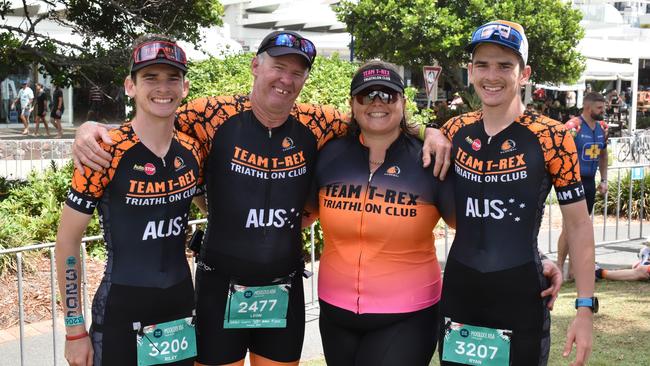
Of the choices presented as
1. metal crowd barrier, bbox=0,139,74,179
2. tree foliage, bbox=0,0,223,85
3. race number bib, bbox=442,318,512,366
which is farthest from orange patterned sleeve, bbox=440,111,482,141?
metal crowd barrier, bbox=0,139,74,179

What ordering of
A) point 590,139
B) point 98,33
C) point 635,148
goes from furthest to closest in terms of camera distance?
1. point 635,148
2. point 98,33
3. point 590,139

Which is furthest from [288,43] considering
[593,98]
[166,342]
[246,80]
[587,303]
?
[593,98]

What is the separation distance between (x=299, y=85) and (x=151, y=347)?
4.45 feet

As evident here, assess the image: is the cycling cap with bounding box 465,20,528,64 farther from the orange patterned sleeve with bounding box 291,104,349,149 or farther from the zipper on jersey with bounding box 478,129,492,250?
Result: the orange patterned sleeve with bounding box 291,104,349,149

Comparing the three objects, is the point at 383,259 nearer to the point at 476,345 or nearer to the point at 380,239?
the point at 380,239

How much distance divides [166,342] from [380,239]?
1.02 m

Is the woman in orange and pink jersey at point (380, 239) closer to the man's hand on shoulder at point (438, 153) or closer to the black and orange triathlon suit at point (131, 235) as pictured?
the man's hand on shoulder at point (438, 153)

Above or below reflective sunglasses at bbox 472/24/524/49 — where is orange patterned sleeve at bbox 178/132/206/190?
below

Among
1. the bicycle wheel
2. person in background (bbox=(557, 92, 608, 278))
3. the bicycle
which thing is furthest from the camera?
the bicycle wheel

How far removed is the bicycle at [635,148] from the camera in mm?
19906

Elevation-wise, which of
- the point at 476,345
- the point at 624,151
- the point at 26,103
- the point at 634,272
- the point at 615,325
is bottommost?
the point at 615,325

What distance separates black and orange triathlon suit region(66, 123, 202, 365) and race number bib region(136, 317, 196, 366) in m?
0.03

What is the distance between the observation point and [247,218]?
3311 mm

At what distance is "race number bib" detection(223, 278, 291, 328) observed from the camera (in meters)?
3.28
